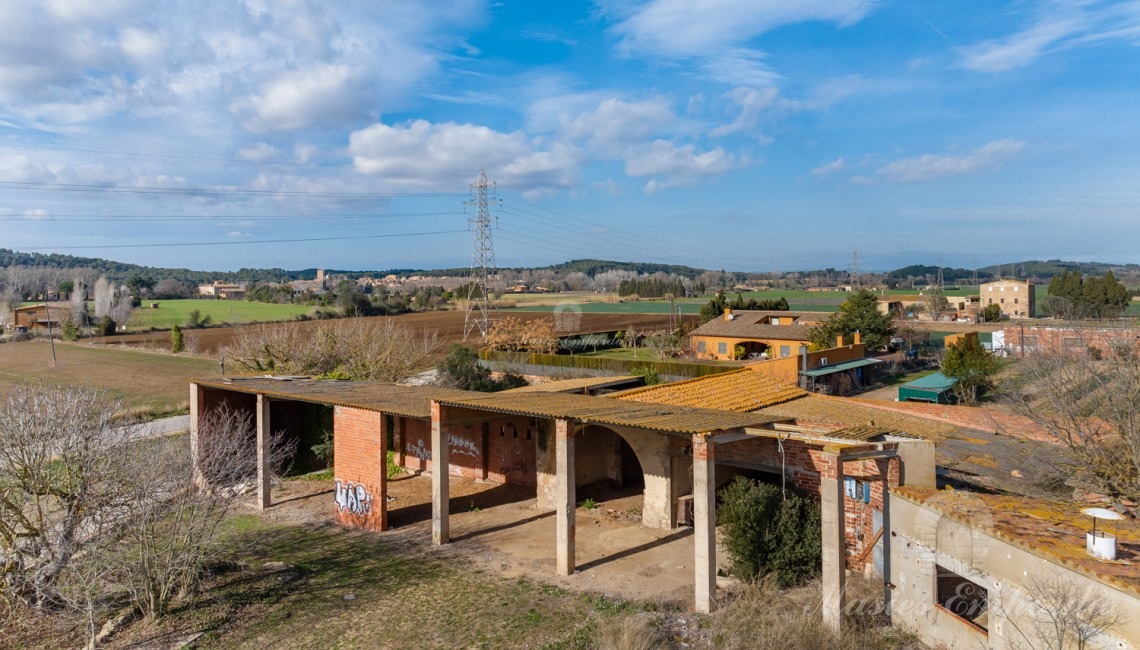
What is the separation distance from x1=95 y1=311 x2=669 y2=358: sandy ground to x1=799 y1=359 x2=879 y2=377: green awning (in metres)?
26.6

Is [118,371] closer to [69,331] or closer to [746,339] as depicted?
[69,331]

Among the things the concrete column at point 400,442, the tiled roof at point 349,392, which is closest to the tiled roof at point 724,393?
the tiled roof at point 349,392

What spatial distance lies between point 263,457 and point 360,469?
4106 millimetres

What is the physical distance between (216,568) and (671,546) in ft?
31.0

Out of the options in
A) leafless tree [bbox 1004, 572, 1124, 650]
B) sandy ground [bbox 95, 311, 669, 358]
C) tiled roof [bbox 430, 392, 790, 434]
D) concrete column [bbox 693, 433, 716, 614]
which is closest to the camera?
leafless tree [bbox 1004, 572, 1124, 650]

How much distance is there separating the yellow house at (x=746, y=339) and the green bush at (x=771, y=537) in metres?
34.8

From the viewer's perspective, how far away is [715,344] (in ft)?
166

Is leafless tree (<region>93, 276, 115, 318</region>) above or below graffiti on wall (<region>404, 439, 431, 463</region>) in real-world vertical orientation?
above

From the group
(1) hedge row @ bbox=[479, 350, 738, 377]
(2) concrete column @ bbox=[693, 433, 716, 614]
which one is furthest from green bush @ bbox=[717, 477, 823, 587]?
(1) hedge row @ bbox=[479, 350, 738, 377]

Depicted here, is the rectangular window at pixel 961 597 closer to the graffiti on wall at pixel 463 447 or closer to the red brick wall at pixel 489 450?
the red brick wall at pixel 489 450

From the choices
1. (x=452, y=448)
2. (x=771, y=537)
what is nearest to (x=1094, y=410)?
(x=771, y=537)

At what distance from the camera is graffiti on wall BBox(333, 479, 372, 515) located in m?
16.7

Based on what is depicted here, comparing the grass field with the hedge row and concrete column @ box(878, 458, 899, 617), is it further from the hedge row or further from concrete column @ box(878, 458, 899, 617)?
concrete column @ box(878, 458, 899, 617)

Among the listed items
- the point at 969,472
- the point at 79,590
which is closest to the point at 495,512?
the point at 79,590
